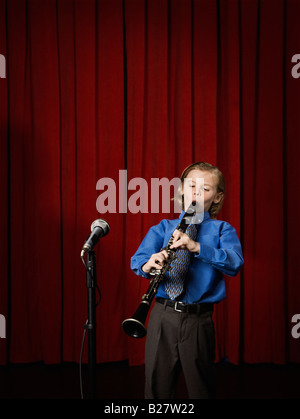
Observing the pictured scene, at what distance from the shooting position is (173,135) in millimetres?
2465

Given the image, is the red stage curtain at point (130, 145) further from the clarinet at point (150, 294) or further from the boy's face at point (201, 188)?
the clarinet at point (150, 294)

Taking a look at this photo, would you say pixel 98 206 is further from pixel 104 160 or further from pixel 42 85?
pixel 42 85

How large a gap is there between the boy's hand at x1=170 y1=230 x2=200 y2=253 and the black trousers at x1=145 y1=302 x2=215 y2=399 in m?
0.26

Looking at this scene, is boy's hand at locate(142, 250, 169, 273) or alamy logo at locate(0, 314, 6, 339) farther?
alamy logo at locate(0, 314, 6, 339)

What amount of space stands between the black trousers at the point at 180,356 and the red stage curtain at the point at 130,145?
107 centimetres

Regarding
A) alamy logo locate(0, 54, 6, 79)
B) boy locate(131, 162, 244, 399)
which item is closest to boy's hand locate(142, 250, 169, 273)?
boy locate(131, 162, 244, 399)

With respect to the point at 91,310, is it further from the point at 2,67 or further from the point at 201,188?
the point at 2,67

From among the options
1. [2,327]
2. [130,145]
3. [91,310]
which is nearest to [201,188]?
A: [91,310]

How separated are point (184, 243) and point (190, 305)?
26 cm

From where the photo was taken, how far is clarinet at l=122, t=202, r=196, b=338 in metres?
1.19

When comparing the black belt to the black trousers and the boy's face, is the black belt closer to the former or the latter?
the black trousers

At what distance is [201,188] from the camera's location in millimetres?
1434

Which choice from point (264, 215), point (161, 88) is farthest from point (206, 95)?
point (264, 215)

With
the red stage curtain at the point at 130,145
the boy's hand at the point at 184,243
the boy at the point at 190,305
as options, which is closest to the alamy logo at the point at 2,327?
the red stage curtain at the point at 130,145
